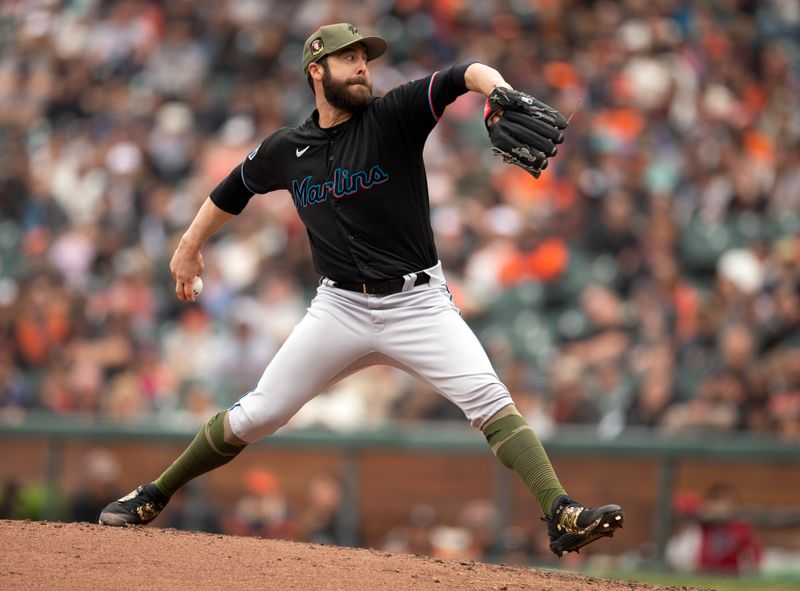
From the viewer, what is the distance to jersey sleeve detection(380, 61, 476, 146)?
15.2 ft

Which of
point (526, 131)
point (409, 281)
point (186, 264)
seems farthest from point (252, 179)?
point (526, 131)

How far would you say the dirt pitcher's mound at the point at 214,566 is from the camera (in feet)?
14.5

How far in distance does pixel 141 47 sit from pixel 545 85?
473 centimetres

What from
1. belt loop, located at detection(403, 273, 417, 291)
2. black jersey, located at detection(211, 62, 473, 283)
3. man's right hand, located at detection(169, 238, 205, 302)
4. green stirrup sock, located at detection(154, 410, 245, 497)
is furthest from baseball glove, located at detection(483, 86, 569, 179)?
green stirrup sock, located at detection(154, 410, 245, 497)

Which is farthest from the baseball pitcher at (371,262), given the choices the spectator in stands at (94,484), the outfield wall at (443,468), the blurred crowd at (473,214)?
the spectator in stands at (94,484)

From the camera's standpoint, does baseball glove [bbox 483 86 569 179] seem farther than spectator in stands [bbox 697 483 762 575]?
No

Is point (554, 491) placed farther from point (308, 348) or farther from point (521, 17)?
point (521, 17)

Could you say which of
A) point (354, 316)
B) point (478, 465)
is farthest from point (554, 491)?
point (478, 465)

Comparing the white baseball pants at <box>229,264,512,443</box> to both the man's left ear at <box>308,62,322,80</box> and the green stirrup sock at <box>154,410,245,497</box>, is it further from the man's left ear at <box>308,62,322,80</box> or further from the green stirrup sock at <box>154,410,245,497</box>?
the man's left ear at <box>308,62,322,80</box>

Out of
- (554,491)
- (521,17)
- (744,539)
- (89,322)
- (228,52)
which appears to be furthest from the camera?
(228,52)

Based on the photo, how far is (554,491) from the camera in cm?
468

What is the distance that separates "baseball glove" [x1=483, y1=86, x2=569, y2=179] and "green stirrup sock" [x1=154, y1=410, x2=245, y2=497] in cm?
168

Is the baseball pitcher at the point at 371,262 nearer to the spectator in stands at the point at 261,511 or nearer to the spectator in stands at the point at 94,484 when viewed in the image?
the spectator in stands at the point at 261,511

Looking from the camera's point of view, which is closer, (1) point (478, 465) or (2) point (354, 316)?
(2) point (354, 316)
